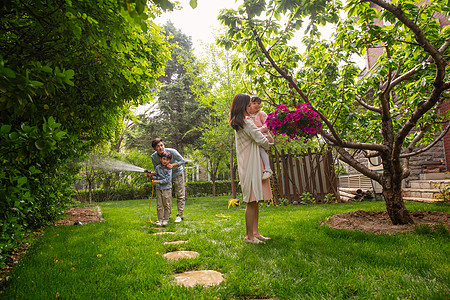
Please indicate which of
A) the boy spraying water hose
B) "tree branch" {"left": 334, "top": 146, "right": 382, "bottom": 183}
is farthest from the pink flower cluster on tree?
the boy spraying water hose

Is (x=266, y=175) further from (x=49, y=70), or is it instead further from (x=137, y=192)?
(x=137, y=192)

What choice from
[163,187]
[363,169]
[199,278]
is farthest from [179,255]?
[363,169]

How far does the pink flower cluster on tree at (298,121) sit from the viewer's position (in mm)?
3396

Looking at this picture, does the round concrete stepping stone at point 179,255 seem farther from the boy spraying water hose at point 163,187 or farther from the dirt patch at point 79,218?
the dirt patch at point 79,218

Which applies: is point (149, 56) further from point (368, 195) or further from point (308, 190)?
point (368, 195)

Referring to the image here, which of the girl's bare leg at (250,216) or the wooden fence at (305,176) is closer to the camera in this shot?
the girl's bare leg at (250,216)

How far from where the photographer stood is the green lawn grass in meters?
1.93

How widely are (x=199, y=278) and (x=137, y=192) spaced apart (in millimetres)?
15928

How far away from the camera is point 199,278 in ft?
7.52

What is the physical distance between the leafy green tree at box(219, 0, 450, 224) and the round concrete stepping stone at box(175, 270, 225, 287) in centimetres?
253

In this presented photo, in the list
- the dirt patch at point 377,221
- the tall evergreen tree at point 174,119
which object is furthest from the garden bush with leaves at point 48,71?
the tall evergreen tree at point 174,119

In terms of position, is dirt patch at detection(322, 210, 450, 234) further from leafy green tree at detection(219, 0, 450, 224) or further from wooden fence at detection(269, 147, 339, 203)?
wooden fence at detection(269, 147, 339, 203)

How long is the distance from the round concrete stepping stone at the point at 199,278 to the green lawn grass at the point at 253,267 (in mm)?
82

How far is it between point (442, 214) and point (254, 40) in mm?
4138
